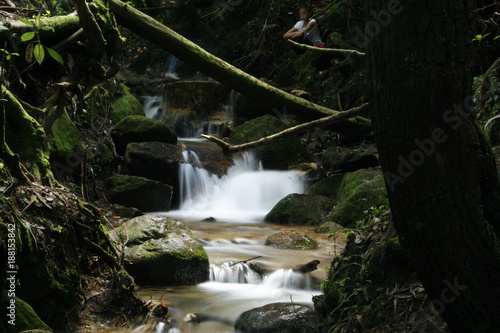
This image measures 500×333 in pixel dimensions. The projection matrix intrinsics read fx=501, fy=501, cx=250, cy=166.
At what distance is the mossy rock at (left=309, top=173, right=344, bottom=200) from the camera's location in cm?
1025

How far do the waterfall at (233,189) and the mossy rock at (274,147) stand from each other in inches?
16.4

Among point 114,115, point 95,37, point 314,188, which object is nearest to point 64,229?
point 95,37

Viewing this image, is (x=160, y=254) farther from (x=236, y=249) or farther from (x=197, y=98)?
(x=197, y=98)

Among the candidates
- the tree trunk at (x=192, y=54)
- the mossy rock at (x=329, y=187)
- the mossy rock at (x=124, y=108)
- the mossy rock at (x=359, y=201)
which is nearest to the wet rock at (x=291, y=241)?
the mossy rock at (x=359, y=201)

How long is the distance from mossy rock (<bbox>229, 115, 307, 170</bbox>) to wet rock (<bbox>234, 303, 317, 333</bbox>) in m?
7.87

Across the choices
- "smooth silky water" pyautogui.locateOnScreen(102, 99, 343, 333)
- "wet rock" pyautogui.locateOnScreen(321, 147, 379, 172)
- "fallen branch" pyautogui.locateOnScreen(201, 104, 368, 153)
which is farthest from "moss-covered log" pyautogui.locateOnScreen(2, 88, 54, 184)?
"wet rock" pyautogui.locateOnScreen(321, 147, 379, 172)

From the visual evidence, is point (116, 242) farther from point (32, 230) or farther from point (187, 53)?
point (187, 53)

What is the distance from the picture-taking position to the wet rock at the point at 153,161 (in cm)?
1034

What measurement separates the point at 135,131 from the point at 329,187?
444cm

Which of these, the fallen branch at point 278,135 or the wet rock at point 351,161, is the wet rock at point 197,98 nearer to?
the wet rock at point 351,161

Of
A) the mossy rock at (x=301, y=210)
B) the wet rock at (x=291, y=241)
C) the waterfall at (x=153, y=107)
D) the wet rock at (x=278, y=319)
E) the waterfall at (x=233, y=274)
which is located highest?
the waterfall at (x=153, y=107)

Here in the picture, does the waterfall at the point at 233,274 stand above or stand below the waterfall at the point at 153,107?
below

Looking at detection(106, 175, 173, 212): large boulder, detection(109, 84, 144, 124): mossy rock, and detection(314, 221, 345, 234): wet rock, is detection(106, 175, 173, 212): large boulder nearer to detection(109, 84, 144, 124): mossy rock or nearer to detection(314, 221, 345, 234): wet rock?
detection(109, 84, 144, 124): mossy rock

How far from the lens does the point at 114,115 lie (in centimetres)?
1195
